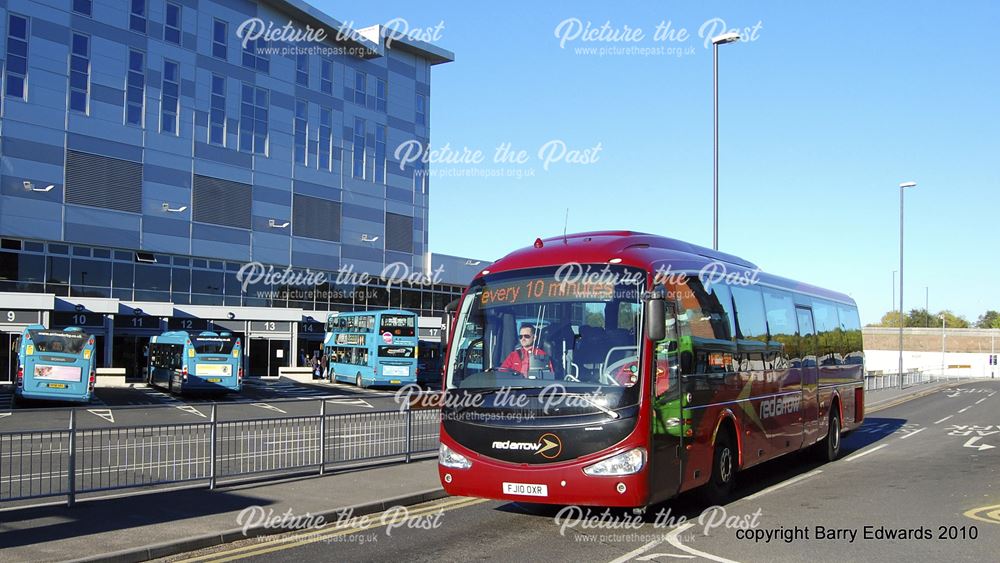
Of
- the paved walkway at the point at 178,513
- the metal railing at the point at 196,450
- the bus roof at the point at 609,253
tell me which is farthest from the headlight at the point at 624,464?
the metal railing at the point at 196,450

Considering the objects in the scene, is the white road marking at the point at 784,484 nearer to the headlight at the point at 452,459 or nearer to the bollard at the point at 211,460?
the headlight at the point at 452,459

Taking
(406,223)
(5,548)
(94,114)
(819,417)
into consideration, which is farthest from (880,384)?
(5,548)

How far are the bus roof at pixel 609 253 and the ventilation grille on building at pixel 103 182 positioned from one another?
124 ft

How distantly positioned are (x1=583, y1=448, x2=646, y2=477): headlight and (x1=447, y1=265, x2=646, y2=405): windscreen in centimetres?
56

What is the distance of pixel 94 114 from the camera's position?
1706 inches

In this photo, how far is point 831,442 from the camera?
55.3 feet

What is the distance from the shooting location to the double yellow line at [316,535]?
8.79 m

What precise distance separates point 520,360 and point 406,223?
173 ft

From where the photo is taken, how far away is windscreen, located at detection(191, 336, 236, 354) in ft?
121

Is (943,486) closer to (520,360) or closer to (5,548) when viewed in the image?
(520,360)

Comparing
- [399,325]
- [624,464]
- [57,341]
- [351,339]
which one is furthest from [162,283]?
[624,464]

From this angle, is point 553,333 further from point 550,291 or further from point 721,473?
point 721,473

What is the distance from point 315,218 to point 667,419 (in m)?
47.8

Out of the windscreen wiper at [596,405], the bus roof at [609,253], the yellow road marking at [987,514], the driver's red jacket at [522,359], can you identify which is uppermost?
the bus roof at [609,253]
